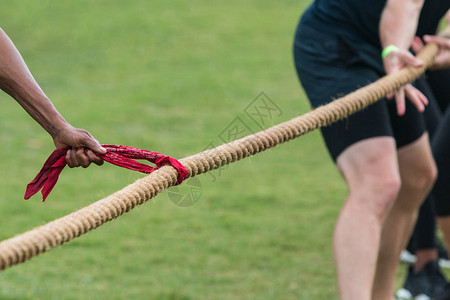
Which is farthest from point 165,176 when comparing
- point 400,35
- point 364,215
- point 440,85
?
point 440,85

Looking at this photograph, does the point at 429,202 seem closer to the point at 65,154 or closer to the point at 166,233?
the point at 166,233

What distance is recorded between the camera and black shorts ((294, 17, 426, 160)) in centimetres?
312

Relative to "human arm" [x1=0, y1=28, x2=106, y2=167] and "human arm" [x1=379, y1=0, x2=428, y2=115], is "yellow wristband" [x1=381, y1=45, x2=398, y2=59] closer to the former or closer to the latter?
"human arm" [x1=379, y1=0, x2=428, y2=115]

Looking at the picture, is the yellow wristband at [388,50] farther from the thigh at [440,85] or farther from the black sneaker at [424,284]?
the black sneaker at [424,284]

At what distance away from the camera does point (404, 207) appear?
11.3 ft

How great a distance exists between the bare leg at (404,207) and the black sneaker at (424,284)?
556mm

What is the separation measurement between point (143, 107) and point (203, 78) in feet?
4.17

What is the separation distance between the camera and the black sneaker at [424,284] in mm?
3928

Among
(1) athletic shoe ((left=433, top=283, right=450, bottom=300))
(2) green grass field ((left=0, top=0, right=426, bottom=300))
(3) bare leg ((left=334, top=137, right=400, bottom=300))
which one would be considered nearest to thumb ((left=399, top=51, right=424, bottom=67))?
(3) bare leg ((left=334, top=137, right=400, bottom=300))

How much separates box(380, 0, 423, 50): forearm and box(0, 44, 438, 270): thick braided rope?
0.13m

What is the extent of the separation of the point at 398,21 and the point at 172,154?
388 centimetres

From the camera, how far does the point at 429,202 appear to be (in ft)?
14.1

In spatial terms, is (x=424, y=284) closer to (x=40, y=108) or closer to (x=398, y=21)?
(x=398, y=21)

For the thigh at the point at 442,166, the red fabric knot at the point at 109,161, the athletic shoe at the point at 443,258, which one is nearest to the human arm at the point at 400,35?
the thigh at the point at 442,166
